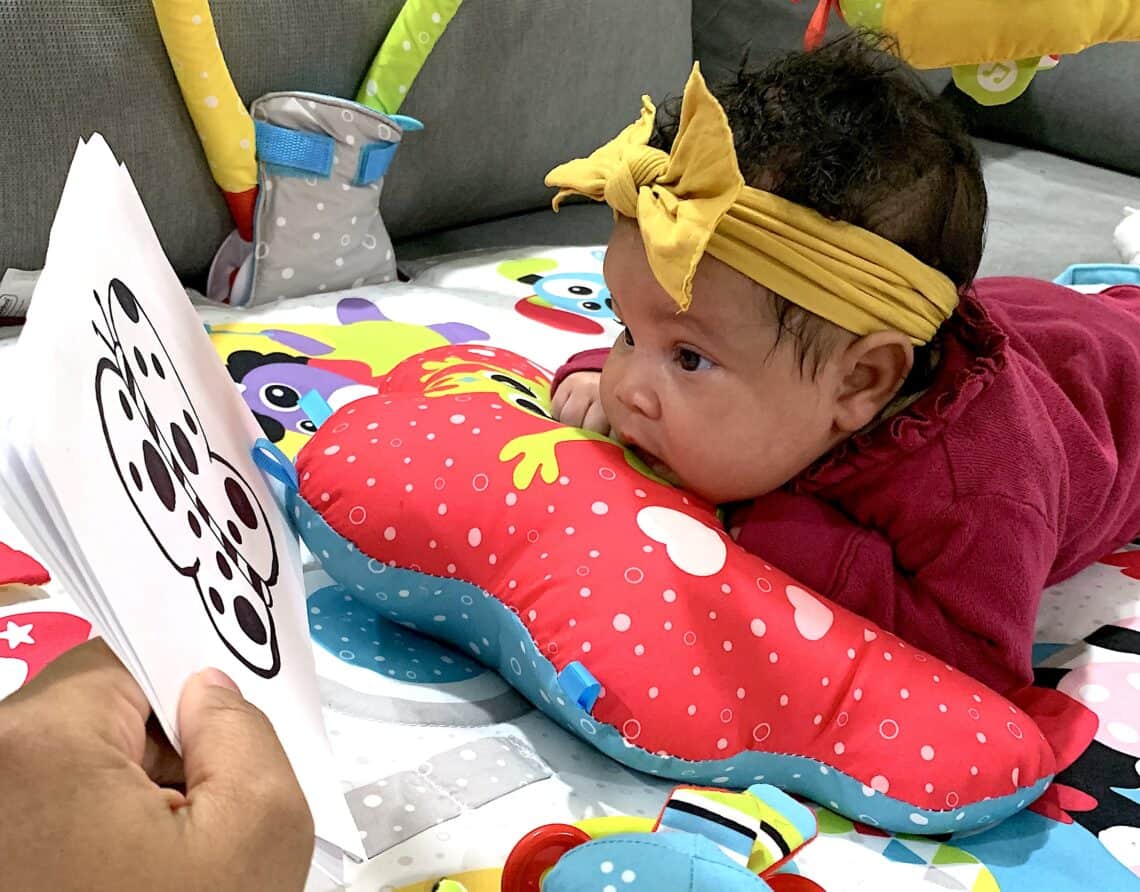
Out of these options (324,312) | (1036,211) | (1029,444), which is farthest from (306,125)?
(1036,211)

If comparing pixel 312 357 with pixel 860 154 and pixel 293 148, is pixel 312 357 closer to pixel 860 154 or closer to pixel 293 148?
pixel 293 148

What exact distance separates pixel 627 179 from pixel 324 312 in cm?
60

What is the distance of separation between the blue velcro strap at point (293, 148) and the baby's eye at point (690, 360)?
624 mm

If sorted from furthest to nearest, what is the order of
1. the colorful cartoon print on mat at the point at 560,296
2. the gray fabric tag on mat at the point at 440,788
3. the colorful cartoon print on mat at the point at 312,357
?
the colorful cartoon print on mat at the point at 560,296, the colorful cartoon print on mat at the point at 312,357, the gray fabric tag on mat at the point at 440,788

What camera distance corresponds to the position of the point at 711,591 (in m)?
0.69

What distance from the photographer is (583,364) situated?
0.96m

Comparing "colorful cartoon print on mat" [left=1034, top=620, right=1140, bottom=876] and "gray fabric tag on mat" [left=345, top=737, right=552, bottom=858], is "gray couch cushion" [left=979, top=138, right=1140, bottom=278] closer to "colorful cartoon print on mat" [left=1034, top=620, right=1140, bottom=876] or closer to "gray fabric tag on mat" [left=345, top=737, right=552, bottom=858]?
"colorful cartoon print on mat" [left=1034, top=620, right=1140, bottom=876]

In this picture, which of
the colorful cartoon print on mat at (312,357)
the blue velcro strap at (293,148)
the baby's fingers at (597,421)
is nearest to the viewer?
the baby's fingers at (597,421)

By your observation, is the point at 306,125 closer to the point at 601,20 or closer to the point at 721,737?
the point at 601,20

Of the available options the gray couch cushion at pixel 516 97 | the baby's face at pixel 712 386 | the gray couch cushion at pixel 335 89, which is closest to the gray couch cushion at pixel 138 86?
the gray couch cushion at pixel 335 89

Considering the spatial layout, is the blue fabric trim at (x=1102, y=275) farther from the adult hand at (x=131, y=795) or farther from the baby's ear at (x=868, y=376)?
the adult hand at (x=131, y=795)

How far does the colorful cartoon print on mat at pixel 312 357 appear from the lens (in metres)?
1.01

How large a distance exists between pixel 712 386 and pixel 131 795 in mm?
481

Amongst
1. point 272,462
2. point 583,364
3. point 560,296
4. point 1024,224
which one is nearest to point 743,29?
point 1024,224
